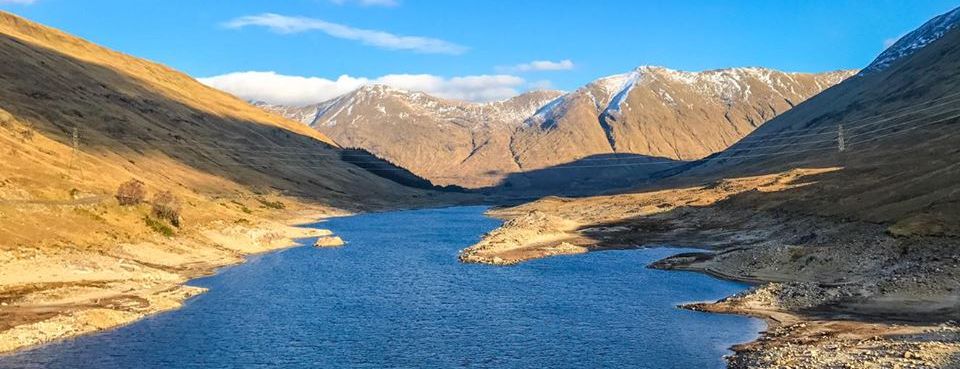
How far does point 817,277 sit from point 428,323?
133ft

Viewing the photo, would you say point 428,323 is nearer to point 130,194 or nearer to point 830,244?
point 830,244

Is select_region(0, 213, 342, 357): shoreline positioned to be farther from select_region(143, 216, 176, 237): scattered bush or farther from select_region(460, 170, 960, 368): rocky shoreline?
select_region(460, 170, 960, 368): rocky shoreline

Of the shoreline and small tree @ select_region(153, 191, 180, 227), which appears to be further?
small tree @ select_region(153, 191, 180, 227)

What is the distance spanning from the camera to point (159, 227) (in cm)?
10525

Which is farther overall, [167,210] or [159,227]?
[167,210]

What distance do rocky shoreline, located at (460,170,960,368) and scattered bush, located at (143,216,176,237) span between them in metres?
42.5

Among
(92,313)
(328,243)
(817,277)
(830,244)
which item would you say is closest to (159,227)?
(328,243)

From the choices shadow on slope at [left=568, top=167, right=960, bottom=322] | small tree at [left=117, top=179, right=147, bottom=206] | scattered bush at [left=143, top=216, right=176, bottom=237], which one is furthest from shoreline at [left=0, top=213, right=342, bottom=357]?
shadow on slope at [left=568, top=167, right=960, bottom=322]

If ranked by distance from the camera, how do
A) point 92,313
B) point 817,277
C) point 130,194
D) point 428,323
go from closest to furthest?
1. point 92,313
2. point 428,323
3. point 817,277
4. point 130,194

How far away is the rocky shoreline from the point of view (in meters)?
44.3

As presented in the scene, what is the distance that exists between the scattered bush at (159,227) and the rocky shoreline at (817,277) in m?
42.5

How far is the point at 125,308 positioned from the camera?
64.0m

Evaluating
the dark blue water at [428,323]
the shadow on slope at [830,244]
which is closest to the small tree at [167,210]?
the dark blue water at [428,323]

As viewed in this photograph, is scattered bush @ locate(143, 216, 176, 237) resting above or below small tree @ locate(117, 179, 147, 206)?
below
